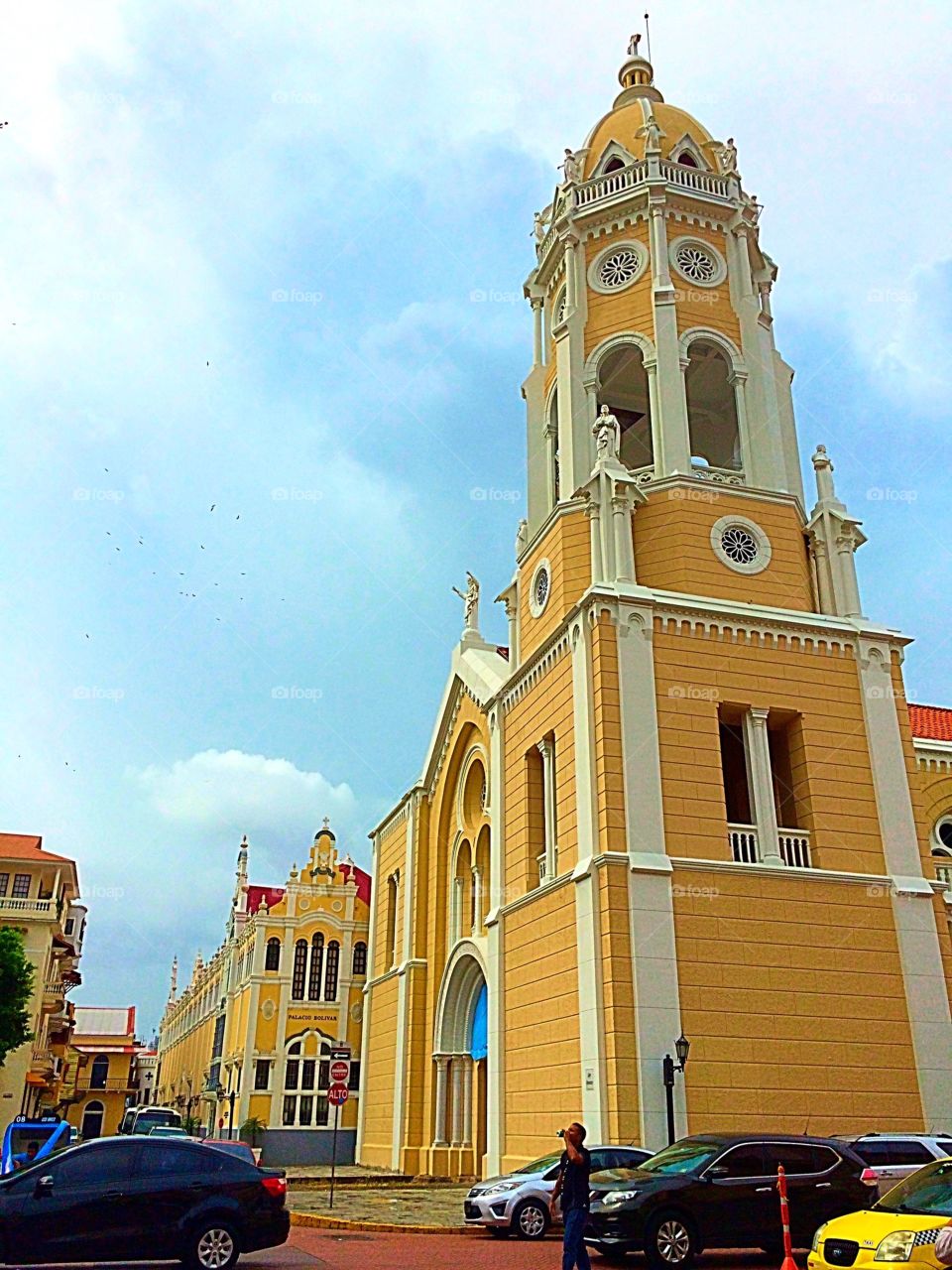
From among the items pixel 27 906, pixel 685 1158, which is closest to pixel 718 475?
pixel 685 1158

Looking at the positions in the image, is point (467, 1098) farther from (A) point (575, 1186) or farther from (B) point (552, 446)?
(A) point (575, 1186)

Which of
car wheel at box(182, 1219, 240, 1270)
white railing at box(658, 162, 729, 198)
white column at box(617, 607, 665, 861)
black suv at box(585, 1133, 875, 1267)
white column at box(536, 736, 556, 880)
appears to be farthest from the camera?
white railing at box(658, 162, 729, 198)

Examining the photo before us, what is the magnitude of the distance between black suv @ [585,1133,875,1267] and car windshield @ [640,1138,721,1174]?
0.05 feet

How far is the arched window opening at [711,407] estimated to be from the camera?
28.7 meters

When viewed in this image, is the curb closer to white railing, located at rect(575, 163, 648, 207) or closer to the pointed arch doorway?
the pointed arch doorway

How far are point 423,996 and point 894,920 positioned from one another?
16.6 meters

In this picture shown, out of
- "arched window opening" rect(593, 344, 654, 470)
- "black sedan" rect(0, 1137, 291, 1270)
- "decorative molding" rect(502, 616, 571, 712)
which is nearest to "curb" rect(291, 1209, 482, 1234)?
"black sedan" rect(0, 1137, 291, 1270)

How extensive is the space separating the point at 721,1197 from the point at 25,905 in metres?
38.8

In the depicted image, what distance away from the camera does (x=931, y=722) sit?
102 feet

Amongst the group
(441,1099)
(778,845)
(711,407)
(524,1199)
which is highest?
(711,407)

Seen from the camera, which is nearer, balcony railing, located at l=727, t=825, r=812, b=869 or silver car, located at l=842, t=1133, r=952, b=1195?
silver car, located at l=842, t=1133, r=952, b=1195

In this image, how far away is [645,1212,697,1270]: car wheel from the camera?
11.9 m

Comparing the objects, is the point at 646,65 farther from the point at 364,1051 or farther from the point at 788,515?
the point at 364,1051

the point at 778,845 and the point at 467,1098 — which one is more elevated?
the point at 778,845
